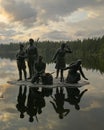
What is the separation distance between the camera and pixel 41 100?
19.4 metres

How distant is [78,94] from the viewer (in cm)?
2205

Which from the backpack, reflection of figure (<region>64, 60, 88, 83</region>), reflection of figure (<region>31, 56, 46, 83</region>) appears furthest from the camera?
A: reflection of figure (<region>64, 60, 88, 83</region>)

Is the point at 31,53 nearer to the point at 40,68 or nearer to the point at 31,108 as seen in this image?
the point at 40,68

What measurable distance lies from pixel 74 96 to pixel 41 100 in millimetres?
2616

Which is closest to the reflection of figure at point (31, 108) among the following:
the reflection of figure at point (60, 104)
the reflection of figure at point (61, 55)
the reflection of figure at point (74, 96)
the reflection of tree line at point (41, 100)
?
the reflection of tree line at point (41, 100)

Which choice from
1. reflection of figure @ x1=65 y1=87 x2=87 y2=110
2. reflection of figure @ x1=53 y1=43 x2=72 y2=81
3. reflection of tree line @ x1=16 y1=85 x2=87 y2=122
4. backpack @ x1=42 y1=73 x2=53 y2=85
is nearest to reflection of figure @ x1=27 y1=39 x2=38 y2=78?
reflection of figure @ x1=53 y1=43 x2=72 y2=81

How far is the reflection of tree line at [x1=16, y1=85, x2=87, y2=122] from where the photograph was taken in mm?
16359

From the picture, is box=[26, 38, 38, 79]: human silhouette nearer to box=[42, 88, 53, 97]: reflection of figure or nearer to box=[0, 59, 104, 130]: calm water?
box=[42, 88, 53, 97]: reflection of figure

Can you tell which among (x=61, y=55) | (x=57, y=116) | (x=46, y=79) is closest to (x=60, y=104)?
(x=57, y=116)

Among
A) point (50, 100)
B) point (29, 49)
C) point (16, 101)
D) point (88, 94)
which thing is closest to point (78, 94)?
point (88, 94)

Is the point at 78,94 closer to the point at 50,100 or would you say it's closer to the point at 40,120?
the point at 50,100

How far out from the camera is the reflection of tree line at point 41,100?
1636cm

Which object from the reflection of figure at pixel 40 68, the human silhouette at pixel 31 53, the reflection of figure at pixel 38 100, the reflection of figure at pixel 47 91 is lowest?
the reflection of figure at pixel 47 91

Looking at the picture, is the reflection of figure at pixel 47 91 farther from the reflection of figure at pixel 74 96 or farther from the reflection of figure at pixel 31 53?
the reflection of figure at pixel 31 53
